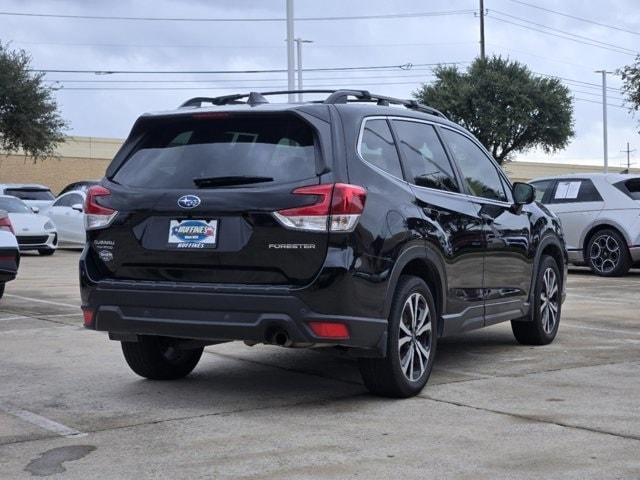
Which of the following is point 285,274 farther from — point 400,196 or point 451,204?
point 451,204

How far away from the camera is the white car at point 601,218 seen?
1572cm

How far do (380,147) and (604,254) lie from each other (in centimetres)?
1051

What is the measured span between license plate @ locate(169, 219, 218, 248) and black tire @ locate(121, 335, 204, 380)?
3.27ft

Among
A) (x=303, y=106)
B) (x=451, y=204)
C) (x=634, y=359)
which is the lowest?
(x=634, y=359)

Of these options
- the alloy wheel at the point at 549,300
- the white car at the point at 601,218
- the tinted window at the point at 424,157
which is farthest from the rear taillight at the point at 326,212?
the white car at the point at 601,218

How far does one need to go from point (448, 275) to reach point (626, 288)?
798 centimetres

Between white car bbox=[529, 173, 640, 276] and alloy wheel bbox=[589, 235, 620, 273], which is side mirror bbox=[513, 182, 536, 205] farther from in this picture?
→ alloy wheel bbox=[589, 235, 620, 273]

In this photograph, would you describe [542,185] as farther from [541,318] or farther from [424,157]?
[424,157]

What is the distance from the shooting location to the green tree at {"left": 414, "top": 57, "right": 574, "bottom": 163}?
46.6 metres

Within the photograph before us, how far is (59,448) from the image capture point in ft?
16.9

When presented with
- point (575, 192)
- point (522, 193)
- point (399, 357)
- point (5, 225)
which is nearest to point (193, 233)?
point (399, 357)

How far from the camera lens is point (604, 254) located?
1614 centimetres

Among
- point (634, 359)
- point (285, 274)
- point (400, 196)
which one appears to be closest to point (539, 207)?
point (634, 359)

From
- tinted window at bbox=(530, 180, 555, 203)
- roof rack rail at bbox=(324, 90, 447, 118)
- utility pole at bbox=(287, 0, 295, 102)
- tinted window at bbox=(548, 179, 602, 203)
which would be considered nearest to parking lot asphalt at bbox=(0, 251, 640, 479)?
roof rack rail at bbox=(324, 90, 447, 118)
